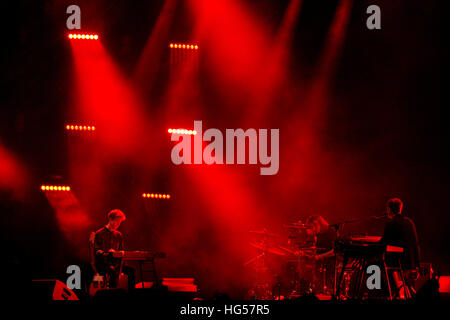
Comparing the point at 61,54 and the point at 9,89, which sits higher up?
the point at 61,54

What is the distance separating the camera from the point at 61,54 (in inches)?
387

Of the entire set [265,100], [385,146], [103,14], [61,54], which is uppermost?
[103,14]

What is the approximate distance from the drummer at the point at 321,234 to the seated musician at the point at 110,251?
2852mm

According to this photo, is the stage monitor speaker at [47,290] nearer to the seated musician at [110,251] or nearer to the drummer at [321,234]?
the seated musician at [110,251]

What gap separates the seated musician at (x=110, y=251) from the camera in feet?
25.5

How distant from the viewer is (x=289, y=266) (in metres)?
8.74

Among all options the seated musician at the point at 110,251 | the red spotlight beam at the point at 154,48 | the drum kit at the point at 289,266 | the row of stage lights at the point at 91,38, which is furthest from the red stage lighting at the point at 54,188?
the drum kit at the point at 289,266

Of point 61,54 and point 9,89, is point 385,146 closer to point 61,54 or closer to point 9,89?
point 61,54

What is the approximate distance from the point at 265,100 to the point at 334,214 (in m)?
2.40

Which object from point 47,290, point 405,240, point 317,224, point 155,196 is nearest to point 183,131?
point 155,196
